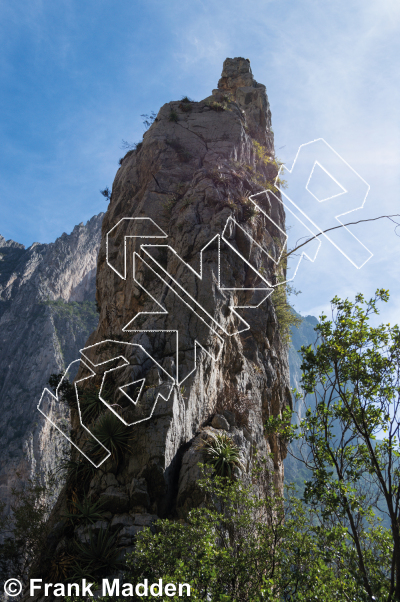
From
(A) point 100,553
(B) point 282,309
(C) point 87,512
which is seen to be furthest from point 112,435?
(B) point 282,309

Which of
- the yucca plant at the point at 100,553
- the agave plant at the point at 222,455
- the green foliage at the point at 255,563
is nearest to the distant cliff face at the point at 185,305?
the agave plant at the point at 222,455

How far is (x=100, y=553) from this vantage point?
23.6ft

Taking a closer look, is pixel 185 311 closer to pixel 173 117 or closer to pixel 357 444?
pixel 357 444

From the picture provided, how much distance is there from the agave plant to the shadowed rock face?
0.94 ft

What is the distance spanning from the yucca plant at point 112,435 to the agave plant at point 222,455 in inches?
78.5

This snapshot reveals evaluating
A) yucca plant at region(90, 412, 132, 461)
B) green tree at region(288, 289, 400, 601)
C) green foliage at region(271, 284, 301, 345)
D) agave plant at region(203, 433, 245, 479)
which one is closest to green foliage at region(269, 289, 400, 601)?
green tree at region(288, 289, 400, 601)

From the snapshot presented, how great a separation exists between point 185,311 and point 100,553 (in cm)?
653

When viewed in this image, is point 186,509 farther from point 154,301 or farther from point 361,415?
point 154,301

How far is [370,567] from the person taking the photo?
5.37m

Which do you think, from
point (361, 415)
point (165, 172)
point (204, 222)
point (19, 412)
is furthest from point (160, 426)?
point (19, 412)

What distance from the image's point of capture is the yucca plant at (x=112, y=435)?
28.0 feet

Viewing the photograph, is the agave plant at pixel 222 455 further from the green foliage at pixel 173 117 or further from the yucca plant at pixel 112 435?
the green foliage at pixel 173 117

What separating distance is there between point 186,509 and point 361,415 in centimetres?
441

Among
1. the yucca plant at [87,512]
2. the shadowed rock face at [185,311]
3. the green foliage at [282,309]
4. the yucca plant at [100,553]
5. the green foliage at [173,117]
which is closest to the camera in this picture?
the yucca plant at [100,553]
